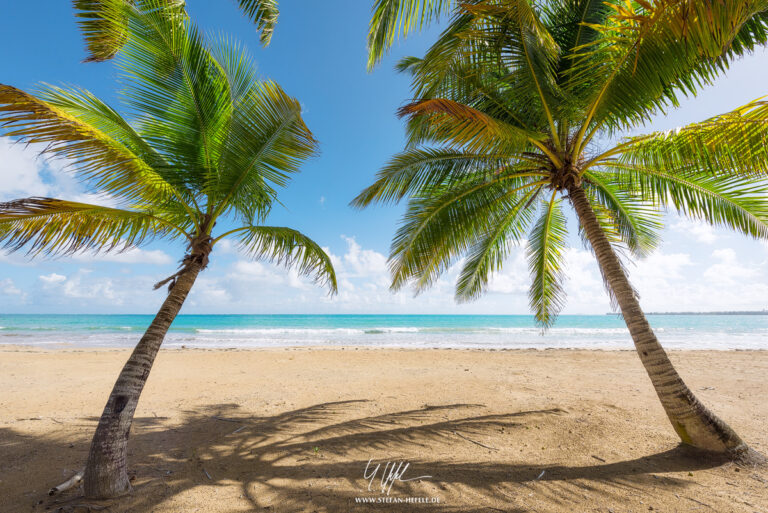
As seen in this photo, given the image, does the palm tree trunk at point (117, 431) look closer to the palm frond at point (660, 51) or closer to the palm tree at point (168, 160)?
the palm tree at point (168, 160)

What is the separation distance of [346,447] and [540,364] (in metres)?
8.06

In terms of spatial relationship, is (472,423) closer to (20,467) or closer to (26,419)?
(20,467)

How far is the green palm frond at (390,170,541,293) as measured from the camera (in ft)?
17.9

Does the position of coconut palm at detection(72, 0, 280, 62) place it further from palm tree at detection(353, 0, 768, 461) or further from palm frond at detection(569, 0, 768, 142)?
palm frond at detection(569, 0, 768, 142)

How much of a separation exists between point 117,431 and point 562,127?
580 cm

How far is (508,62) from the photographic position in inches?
162

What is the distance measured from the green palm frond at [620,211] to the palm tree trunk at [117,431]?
6.46 metres

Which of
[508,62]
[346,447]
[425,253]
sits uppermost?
[508,62]

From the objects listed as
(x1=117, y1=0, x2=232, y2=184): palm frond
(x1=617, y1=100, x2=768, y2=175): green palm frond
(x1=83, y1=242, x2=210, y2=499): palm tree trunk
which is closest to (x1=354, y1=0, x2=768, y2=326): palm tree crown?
(x1=617, y1=100, x2=768, y2=175): green palm frond

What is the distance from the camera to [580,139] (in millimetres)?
4105

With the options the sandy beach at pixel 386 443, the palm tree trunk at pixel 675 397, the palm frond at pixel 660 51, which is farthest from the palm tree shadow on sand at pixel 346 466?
the palm frond at pixel 660 51

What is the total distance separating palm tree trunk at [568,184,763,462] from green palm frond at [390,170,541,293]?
202cm

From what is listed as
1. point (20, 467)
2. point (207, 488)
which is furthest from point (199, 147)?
point (20, 467)

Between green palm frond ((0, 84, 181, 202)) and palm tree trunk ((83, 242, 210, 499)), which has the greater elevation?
green palm frond ((0, 84, 181, 202))
